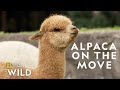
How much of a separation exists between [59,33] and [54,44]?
0.15m

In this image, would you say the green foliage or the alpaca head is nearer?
the alpaca head

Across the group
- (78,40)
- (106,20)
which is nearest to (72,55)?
(78,40)

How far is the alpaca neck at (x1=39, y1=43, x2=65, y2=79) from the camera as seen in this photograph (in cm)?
795

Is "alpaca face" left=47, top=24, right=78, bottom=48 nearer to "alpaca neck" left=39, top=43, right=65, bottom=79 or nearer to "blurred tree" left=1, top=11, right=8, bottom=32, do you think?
"alpaca neck" left=39, top=43, right=65, bottom=79

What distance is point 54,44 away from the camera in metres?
7.91

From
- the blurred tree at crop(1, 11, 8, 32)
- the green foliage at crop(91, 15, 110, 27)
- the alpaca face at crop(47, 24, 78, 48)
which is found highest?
the alpaca face at crop(47, 24, 78, 48)

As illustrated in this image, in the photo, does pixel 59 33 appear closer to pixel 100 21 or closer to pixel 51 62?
pixel 51 62

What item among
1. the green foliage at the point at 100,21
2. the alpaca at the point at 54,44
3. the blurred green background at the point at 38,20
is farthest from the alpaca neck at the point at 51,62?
the green foliage at the point at 100,21

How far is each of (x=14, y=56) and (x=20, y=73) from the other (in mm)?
349

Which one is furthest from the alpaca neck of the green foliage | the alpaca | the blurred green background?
the green foliage

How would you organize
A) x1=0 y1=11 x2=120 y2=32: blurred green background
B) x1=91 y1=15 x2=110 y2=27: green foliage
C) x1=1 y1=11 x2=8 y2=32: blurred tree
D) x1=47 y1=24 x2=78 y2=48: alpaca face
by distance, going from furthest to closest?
1. x1=91 y1=15 x2=110 y2=27: green foliage
2. x1=0 y1=11 x2=120 y2=32: blurred green background
3. x1=1 y1=11 x2=8 y2=32: blurred tree
4. x1=47 y1=24 x2=78 y2=48: alpaca face

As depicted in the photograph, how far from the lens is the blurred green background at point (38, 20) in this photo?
38.8 feet

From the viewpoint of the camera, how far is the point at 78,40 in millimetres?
8805

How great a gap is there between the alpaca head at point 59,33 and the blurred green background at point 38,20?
10.9 feet
